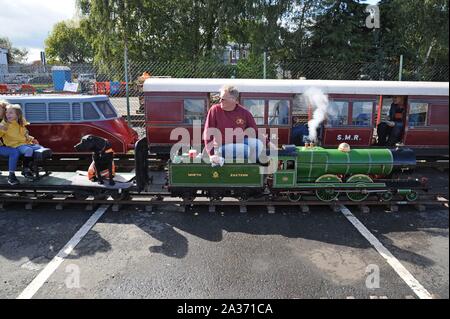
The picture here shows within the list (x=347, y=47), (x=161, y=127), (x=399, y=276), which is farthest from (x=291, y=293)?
(x=347, y=47)

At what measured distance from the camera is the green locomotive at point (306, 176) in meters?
6.03

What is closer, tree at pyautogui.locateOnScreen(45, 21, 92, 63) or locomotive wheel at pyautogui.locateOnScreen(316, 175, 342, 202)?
locomotive wheel at pyautogui.locateOnScreen(316, 175, 342, 202)

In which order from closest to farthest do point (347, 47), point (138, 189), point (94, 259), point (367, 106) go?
point (94, 259), point (138, 189), point (367, 106), point (347, 47)

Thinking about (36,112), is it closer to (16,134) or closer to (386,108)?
(16,134)

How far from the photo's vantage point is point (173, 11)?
20.2m

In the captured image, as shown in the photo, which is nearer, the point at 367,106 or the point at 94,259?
the point at 94,259

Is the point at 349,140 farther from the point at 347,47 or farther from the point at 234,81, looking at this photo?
the point at 347,47

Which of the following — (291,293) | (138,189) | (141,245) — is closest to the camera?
(291,293)

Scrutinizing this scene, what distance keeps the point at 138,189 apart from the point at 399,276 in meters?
4.26

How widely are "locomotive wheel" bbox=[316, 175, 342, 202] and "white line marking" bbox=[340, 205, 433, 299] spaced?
0.95ft

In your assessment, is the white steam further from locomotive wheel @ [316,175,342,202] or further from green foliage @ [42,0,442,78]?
green foliage @ [42,0,442,78]

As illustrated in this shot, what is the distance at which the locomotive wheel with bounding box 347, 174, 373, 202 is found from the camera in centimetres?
625

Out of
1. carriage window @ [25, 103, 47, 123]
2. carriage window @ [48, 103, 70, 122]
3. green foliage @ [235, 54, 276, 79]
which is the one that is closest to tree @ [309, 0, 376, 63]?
green foliage @ [235, 54, 276, 79]

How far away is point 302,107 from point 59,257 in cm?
655
